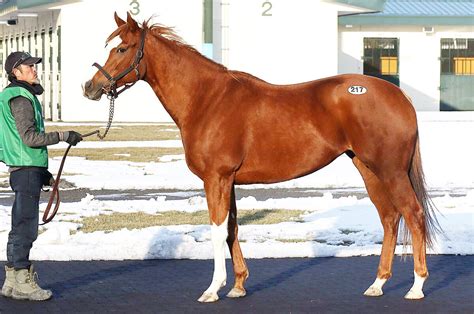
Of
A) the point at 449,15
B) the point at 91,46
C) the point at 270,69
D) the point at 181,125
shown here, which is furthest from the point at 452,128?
the point at 181,125

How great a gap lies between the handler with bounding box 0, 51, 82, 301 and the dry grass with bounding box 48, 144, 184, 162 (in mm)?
17049

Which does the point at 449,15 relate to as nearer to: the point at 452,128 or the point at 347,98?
the point at 452,128

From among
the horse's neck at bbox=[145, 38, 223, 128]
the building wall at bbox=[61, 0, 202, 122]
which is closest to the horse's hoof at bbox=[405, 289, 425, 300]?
the horse's neck at bbox=[145, 38, 223, 128]

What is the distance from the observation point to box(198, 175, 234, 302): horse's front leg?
961 centimetres

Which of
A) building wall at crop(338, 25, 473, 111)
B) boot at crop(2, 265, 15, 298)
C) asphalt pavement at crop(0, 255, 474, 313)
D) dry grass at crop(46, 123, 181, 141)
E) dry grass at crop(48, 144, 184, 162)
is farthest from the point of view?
building wall at crop(338, 25, 473, 111)

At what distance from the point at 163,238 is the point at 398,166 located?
3821 millimetres

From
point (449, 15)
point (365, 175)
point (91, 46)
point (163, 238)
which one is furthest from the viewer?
point (449, 15)

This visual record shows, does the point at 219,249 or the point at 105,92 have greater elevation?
the point at 105,92

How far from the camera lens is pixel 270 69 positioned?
163ft

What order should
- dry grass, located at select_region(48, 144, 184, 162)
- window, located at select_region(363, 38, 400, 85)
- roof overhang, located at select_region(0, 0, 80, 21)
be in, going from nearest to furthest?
dry grass, located at select_region(48, 144, 184, 162), roof overhang, located at select_region(0, 0, 80, 21), window, located at select_region(363, 38, 400, 85)

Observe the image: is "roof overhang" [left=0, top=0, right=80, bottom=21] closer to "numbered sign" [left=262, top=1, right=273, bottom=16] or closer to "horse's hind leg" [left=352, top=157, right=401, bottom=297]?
"numbered sign" [left=262, top=1, right=273, bottom=16]

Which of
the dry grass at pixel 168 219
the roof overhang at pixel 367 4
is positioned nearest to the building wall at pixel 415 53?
the roof overhang at pixel 367 4

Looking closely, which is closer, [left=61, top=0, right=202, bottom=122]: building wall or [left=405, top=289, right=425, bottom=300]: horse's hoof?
[left=405, top=289, right=425, bottom=300]: horse's hoof

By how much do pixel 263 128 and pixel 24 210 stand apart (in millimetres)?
2209
